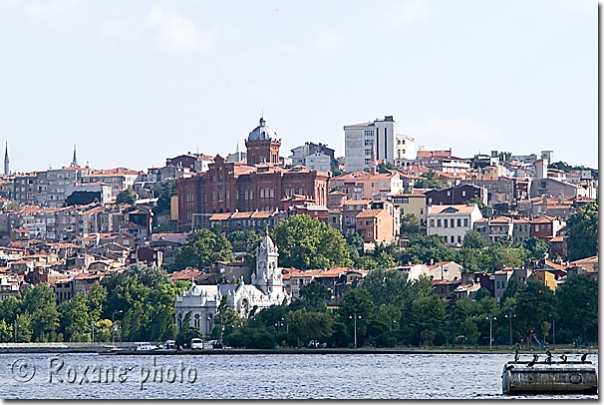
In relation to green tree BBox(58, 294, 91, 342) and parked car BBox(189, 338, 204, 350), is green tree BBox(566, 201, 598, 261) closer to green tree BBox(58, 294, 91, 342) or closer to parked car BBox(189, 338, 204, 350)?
parked car BBox(189, 338, 204, 350)

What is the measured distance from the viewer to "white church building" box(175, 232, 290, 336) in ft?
267

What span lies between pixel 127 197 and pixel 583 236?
43020mm

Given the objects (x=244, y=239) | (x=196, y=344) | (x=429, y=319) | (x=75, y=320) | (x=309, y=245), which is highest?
(x=244, y=239)

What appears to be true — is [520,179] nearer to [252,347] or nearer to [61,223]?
[61,223]

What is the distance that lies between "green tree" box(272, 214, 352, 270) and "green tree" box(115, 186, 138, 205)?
30565mm

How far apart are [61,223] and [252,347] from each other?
5510 centimetres

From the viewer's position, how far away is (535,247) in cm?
9550

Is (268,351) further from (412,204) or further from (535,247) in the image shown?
(412,204)

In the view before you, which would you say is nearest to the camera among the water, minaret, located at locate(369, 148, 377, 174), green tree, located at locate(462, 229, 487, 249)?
the water

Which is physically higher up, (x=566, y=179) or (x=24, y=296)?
(x=566, y=179)

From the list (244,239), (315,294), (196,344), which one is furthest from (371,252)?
(196,344)

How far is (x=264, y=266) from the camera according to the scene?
293 ft

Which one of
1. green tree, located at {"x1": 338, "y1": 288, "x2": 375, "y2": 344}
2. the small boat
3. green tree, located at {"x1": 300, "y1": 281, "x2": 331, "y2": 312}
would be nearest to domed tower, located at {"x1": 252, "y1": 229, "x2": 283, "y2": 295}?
green tree, located at {"x1": 300, "y1": 281, "x2": 331, "y2": 312}

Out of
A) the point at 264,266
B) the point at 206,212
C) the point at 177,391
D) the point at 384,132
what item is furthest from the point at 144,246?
the point at 177,391
